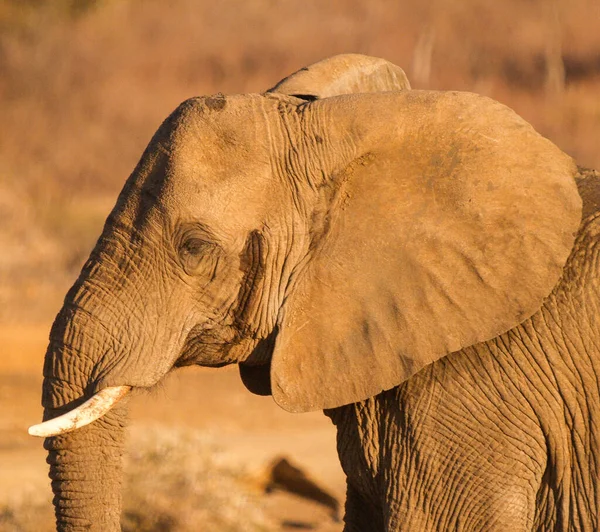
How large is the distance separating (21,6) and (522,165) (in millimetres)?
20732

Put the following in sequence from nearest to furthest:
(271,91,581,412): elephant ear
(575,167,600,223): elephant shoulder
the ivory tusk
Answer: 1. the ivory tusk
2. (271,91,581,412): elephant ear
3. (575,167,600,223): elephant shoulder

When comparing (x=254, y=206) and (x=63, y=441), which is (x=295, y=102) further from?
(x=63, y=441)

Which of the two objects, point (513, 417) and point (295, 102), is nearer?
point (513, 417)

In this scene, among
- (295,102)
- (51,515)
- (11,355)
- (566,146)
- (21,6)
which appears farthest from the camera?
(21,6)

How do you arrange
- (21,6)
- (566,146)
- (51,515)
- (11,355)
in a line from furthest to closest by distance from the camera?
(21,6), (566,146), (11,355), (51,515)

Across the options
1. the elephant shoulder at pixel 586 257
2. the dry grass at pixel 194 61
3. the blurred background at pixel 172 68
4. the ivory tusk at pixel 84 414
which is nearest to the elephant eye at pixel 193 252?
the ivory tusk at pixel 84 414

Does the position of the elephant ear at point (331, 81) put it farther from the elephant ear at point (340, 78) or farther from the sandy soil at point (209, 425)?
the sandy soil at point (209, 425)

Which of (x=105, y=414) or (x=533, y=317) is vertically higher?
(x=533, y=317)

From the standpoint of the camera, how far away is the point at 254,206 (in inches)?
162

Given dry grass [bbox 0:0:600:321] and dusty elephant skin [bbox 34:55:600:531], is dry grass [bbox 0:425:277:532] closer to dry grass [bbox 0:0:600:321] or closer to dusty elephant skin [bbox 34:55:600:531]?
dusty elephant skin [bbox 34:55:600:531]

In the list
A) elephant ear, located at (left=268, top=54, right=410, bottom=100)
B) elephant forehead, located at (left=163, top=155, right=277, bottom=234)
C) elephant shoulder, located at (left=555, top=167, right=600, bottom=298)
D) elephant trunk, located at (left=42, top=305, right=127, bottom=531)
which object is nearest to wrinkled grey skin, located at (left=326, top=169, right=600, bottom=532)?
elephant shoulder, located at (left=555, top=167, right=600, bottom=298)

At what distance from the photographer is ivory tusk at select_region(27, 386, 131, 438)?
3871mm

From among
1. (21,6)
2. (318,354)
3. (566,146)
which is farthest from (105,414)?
(21,6)

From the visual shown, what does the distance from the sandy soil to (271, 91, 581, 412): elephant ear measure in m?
3.67
